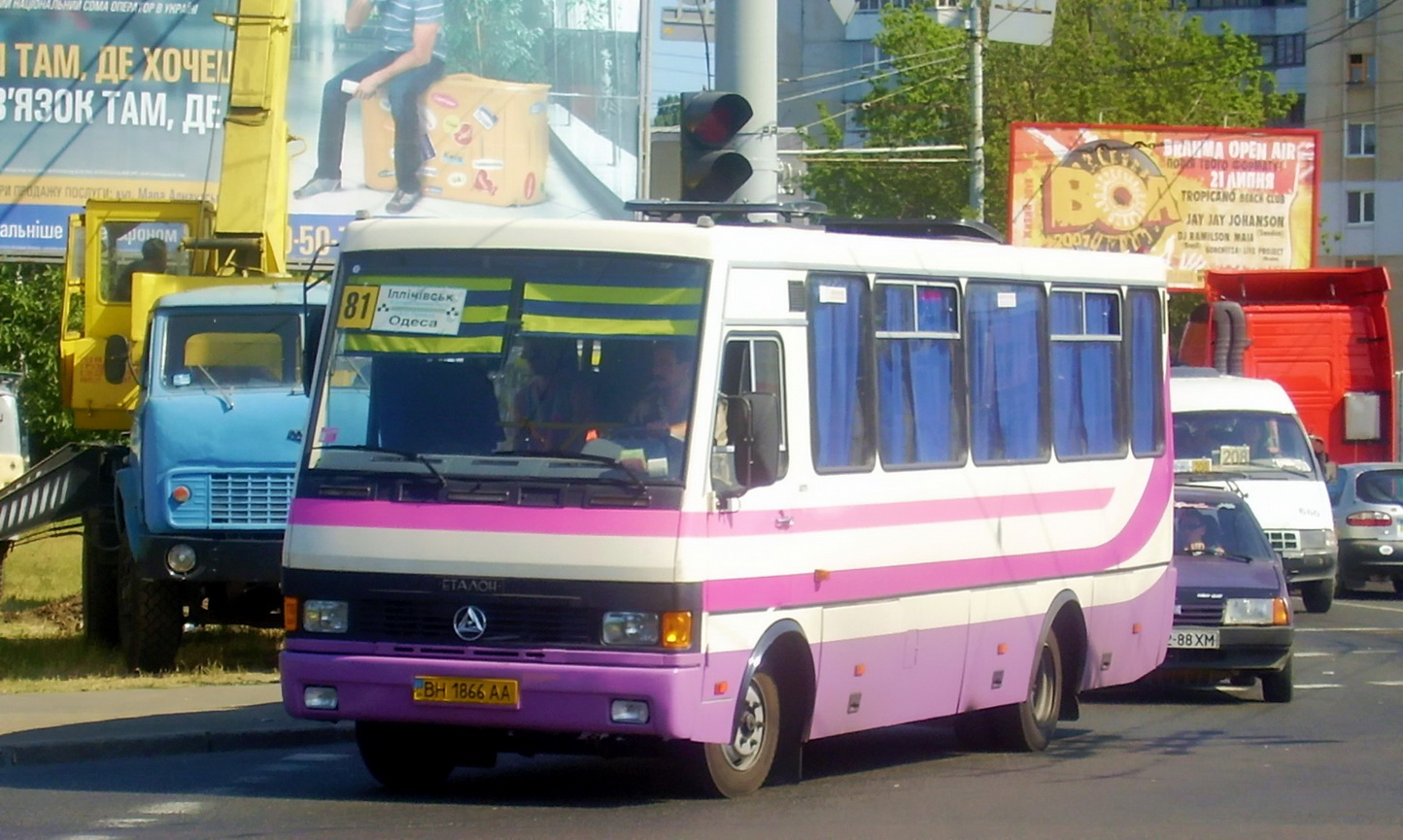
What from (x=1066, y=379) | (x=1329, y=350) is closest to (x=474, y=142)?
(x=1329, y=350)

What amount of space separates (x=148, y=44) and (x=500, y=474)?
20.3 meters

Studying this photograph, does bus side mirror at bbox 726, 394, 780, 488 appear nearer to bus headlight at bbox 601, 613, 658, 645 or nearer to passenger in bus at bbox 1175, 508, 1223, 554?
bus headlight at bbox 601, 613, 658, 645

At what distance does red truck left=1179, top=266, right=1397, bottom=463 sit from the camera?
28344 millimetres

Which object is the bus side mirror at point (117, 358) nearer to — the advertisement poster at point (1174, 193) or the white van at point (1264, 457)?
the white van at point (1264, 457)

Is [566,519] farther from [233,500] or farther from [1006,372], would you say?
[233,500]

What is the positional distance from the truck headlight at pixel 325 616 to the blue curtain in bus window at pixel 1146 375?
5.74m

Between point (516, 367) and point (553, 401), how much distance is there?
0.83 feet

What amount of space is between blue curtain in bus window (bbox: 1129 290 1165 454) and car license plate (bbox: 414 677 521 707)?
5534 millimetres

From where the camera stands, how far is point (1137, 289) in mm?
14156

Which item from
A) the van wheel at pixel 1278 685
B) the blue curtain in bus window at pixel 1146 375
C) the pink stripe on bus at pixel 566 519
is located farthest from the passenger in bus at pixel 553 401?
the van wheel at pixel 1278 685

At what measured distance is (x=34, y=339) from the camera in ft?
165

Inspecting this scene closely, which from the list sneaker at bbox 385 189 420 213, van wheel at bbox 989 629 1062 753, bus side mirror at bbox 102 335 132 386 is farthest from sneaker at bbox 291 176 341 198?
van wheel at bbox 989 629 1062 753

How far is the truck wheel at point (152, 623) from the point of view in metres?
16.4

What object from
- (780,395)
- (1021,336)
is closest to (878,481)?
(780,395)
